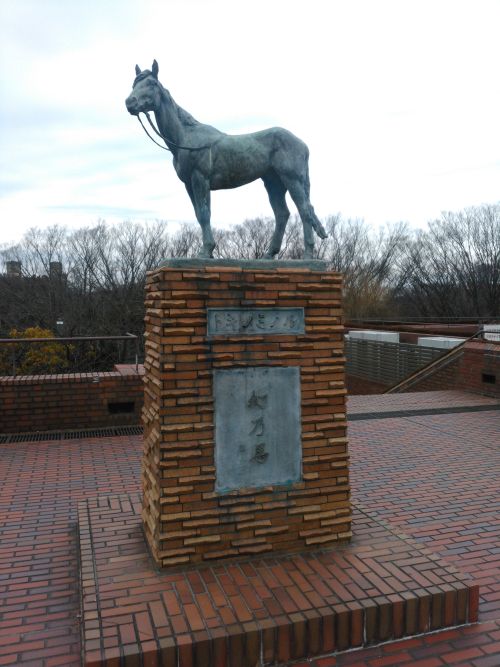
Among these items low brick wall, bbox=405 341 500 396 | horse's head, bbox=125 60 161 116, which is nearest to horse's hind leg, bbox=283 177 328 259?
horse's head, bbox=125 60 161 116

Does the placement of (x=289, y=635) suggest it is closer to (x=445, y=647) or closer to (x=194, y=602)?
(x=194, y=602)

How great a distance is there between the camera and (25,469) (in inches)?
268

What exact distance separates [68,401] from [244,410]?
17.6ft

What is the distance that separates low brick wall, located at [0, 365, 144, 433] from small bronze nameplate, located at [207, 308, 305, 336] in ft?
17.2

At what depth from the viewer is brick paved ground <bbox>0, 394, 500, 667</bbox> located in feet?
10.9

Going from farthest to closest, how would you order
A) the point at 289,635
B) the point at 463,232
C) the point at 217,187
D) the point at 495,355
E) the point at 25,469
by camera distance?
1. the point at 463,232
2. the point at 495,355
3. the point at 25,469
4. the point at 217,187
5. the point at 289,635

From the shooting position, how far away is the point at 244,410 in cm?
395

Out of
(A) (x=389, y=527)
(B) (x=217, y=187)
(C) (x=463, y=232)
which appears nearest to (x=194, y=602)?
(A) (x=389, y=527)

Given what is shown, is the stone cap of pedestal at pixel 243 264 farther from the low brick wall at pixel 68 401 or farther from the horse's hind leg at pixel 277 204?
the low brick wall at pixel 68 401

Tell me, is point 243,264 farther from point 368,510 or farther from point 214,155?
point 368,510

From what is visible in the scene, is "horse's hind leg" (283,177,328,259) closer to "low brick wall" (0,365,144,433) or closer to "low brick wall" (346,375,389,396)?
"low brick wall" (0,365,144,433)

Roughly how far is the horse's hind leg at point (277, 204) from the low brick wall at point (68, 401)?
4869 millimetres

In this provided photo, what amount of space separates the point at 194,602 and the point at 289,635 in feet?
1.91

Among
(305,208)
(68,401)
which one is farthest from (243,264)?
(68,401)
